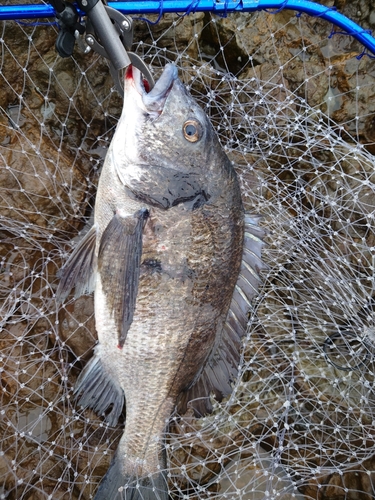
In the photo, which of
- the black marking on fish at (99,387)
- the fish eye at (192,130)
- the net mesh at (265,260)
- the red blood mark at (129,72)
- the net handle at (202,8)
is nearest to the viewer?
the red blood mark at (129,72)

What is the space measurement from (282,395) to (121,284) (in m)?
1.55

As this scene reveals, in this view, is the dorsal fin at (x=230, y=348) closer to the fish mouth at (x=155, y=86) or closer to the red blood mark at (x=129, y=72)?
the fish mouth at (x=155, y=86)

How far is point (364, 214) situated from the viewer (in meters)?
2.86

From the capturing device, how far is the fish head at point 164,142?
6.46ft

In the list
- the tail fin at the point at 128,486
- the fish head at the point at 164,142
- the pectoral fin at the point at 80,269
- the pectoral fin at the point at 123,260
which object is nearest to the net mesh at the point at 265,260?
the tail fin at the point at 128,486

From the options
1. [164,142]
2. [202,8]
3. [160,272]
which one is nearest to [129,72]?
[164,142]

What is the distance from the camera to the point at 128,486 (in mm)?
2396

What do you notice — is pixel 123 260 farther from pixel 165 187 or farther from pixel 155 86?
pixel 155 86

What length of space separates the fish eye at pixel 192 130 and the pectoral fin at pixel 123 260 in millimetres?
423

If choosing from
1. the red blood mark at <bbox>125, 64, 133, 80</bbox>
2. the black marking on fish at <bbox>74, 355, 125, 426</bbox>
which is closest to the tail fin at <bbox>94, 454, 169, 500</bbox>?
the black marking on fish at <bbox>74, 355, 125, 426</bbox>

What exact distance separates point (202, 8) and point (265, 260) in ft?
5.32

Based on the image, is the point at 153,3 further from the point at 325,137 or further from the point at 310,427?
the point at 310,427

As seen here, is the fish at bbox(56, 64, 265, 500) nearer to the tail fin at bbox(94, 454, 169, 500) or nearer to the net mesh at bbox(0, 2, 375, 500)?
the tail fin at bbox(94, 454, 169, 500)

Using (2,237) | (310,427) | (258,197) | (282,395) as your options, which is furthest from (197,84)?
(310,427)
